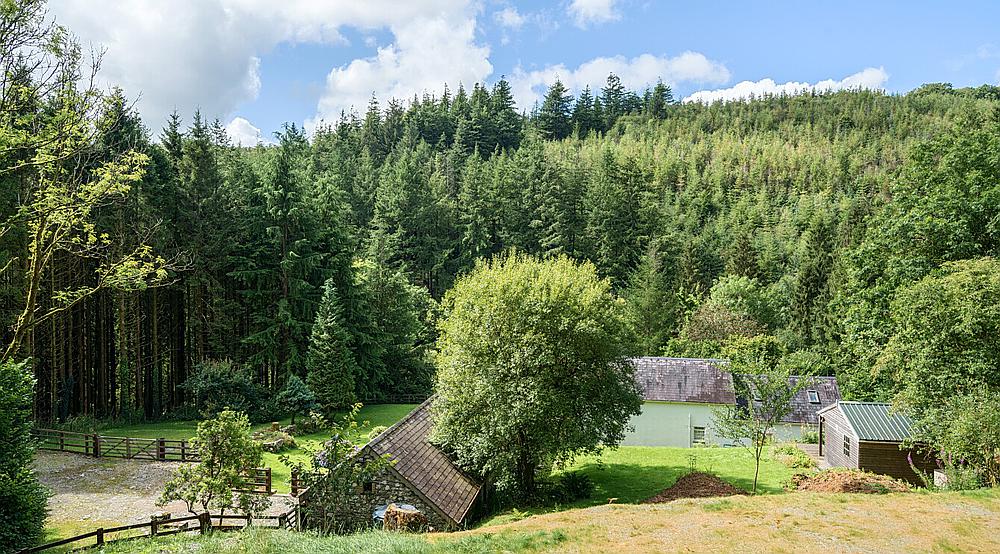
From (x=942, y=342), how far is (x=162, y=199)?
33581 mm

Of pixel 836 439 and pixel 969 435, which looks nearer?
pixel 969 435

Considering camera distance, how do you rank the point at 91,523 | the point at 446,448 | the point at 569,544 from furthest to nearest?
the point at 446,448 → the point at 91,523 → the point at 569,544

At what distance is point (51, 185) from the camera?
1437 centimetres

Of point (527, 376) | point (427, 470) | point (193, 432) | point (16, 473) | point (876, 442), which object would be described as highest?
point (527, 376)

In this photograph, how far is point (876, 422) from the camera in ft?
72.8

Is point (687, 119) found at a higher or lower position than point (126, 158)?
higher

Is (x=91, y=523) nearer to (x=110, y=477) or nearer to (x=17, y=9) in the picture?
(x=110, y=477)

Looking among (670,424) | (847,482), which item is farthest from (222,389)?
(847,482)

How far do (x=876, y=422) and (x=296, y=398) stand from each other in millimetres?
24789

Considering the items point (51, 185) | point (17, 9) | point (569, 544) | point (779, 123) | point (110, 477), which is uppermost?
point (779, 123)

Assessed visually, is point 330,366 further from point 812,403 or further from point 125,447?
point 812,403

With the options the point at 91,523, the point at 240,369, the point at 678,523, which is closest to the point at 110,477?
the point at 91,523

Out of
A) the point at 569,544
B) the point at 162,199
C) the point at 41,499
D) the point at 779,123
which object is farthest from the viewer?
the point at 779,123

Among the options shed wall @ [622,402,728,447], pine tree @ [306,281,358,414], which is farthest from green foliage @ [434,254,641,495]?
pine tree @ [306,281,358,414]
